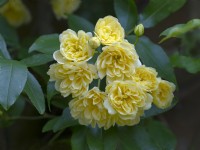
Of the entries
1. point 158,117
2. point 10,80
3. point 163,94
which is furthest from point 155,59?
point 158,117

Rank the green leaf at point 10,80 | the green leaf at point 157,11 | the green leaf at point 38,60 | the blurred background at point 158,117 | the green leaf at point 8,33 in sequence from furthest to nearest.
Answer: the blurred background at point 158,117 → the green leaf at point 8,33 → the green leaf at point 157,11 → the green leaf at point 38,60 → the green leaf at point 10,80

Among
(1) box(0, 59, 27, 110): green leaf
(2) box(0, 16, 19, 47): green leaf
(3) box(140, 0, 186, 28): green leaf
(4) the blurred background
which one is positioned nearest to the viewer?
(1) box(0, 59, 27, 110): green leaf

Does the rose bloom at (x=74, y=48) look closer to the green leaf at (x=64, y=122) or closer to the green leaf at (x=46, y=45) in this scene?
the green leaf at (x=46, y=45)

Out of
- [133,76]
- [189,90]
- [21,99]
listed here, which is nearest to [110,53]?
[133,76]

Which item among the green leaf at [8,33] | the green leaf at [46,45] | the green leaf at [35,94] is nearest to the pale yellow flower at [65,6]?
the green leaf at [8,33]

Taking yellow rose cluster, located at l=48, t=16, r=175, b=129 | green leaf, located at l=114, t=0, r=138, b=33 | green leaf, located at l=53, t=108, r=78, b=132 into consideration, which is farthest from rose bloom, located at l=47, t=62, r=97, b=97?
green leaf, located at l=114, t=0, r=138, b=33

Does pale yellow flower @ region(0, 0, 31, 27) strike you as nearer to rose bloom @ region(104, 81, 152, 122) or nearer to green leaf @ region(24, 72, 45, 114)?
green leaf @ region(24, 72, 45, 114)
